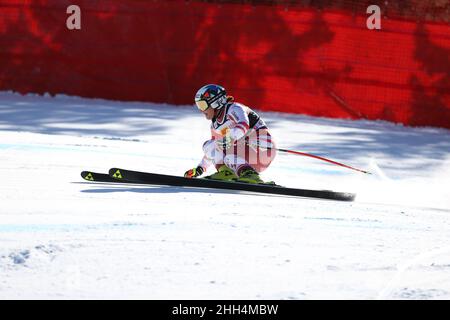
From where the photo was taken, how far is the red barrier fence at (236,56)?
1694 centimetres

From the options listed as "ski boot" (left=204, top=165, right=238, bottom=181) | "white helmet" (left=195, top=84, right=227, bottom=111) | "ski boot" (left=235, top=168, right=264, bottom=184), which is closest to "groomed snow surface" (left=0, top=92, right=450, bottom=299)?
"ski boot" (left=235, top=168, right=264, bottom=184)

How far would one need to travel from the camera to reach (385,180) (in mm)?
11633

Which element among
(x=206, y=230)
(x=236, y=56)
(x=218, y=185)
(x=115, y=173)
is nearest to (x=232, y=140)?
(x=218, y=185)

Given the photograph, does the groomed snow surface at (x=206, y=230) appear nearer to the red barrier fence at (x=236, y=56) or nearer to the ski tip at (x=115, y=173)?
the ski tip at (x=115, y=173)

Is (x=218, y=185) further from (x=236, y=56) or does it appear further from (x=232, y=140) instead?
(x=236, y=56)

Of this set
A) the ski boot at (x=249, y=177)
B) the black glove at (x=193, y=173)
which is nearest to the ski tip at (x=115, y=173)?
the black glove at (x=193, y=173)

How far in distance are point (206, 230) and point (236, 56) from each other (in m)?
10.6

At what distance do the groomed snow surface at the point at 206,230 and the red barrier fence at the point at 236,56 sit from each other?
3.63 meters

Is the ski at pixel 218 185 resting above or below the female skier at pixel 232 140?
below

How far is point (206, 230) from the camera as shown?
7492 mm
